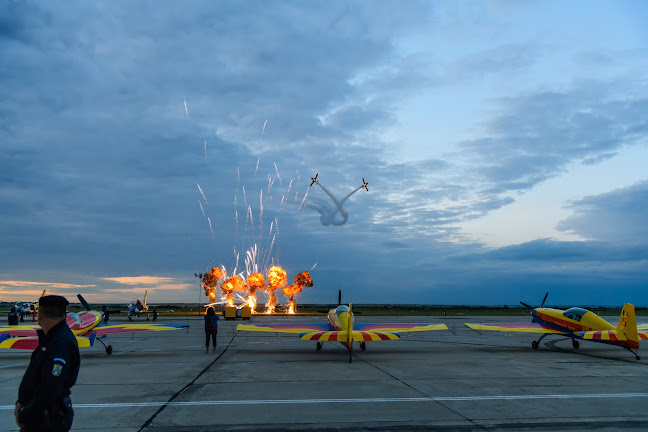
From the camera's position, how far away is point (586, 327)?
71.0ft

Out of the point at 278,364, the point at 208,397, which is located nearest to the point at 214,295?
the point at 278,364

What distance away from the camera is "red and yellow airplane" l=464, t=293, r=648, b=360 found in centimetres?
1827

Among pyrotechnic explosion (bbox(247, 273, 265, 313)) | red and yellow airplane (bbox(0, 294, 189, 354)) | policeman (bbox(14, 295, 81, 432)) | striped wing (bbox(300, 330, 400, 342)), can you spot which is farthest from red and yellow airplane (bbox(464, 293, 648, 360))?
pyrotechnic explosion (bbox(247, 273, 265, 313))

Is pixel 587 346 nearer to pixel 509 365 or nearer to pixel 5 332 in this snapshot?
pixel 509 365

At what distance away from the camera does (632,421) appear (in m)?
8.62

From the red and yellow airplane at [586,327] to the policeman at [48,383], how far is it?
18902mm

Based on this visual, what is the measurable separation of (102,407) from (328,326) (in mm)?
14513

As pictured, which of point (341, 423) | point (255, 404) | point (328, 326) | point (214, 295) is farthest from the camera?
point (214, 295)

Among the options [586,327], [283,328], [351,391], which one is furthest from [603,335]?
[283,328]

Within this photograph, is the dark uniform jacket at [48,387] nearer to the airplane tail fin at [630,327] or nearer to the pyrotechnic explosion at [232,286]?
the airplane tail fin at [630,327]

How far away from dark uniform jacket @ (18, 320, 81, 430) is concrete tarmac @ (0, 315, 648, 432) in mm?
4193

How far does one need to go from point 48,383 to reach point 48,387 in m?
0.04

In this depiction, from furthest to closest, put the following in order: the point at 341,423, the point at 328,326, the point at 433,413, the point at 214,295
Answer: the point at 214,295
the point at 328,326
the point at 433,413
the point at 341,423

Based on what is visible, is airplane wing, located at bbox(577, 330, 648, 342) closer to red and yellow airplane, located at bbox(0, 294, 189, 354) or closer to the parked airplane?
red and yellow airplane, located at bbox(0, 294, 189, 354)
